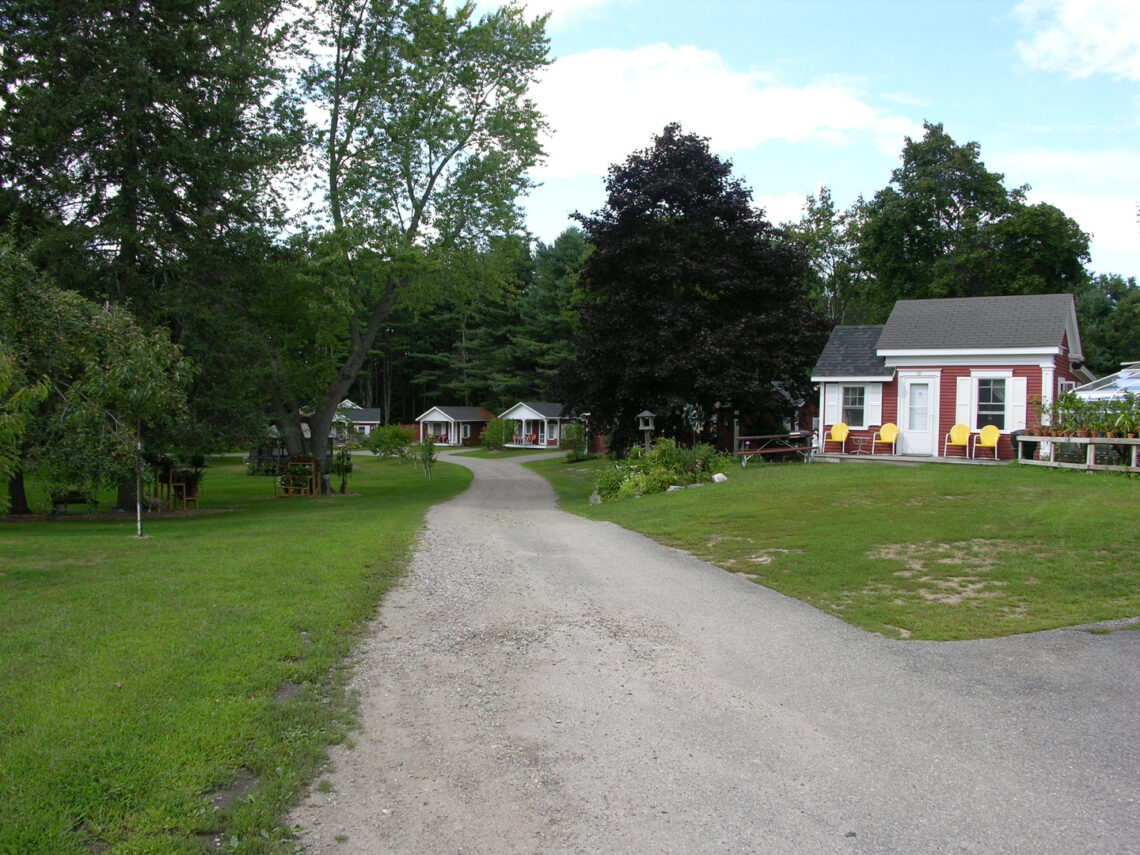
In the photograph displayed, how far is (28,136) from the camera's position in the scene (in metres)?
15.9

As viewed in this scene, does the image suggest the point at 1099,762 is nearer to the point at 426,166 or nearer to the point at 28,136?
the point at 28,136

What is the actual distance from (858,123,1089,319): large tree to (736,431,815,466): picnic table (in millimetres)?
15193

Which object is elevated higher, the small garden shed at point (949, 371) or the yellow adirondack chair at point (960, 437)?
the small garden shed at point (949, 371)

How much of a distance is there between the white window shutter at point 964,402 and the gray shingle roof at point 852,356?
1911 millimetres

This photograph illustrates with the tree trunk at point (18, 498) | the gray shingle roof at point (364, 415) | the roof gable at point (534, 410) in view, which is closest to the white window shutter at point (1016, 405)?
the tree trunk at point (18, 498)

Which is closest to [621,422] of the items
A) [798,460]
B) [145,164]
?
[798,460]

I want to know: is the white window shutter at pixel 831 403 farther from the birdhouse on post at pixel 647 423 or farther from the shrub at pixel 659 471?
the birdhouse on post at pixel 647 423

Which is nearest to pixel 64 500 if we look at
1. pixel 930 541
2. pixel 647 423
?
pixel 647 423

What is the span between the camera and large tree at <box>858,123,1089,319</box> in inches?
1375

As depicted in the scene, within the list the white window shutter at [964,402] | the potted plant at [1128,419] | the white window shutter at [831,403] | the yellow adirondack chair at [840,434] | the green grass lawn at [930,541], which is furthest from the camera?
the white window shutter at [831,403]

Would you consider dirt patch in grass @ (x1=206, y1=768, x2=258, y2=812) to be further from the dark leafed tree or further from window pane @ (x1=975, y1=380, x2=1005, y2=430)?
window pane @ (x1=975, y1=380, x2=1005, y2=430)

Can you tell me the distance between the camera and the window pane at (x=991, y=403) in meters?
20.6

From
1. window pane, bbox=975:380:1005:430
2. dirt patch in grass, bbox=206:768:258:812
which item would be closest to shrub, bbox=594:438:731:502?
window pane, bbox=975:380:1005:430

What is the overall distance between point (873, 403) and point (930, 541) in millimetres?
13329
